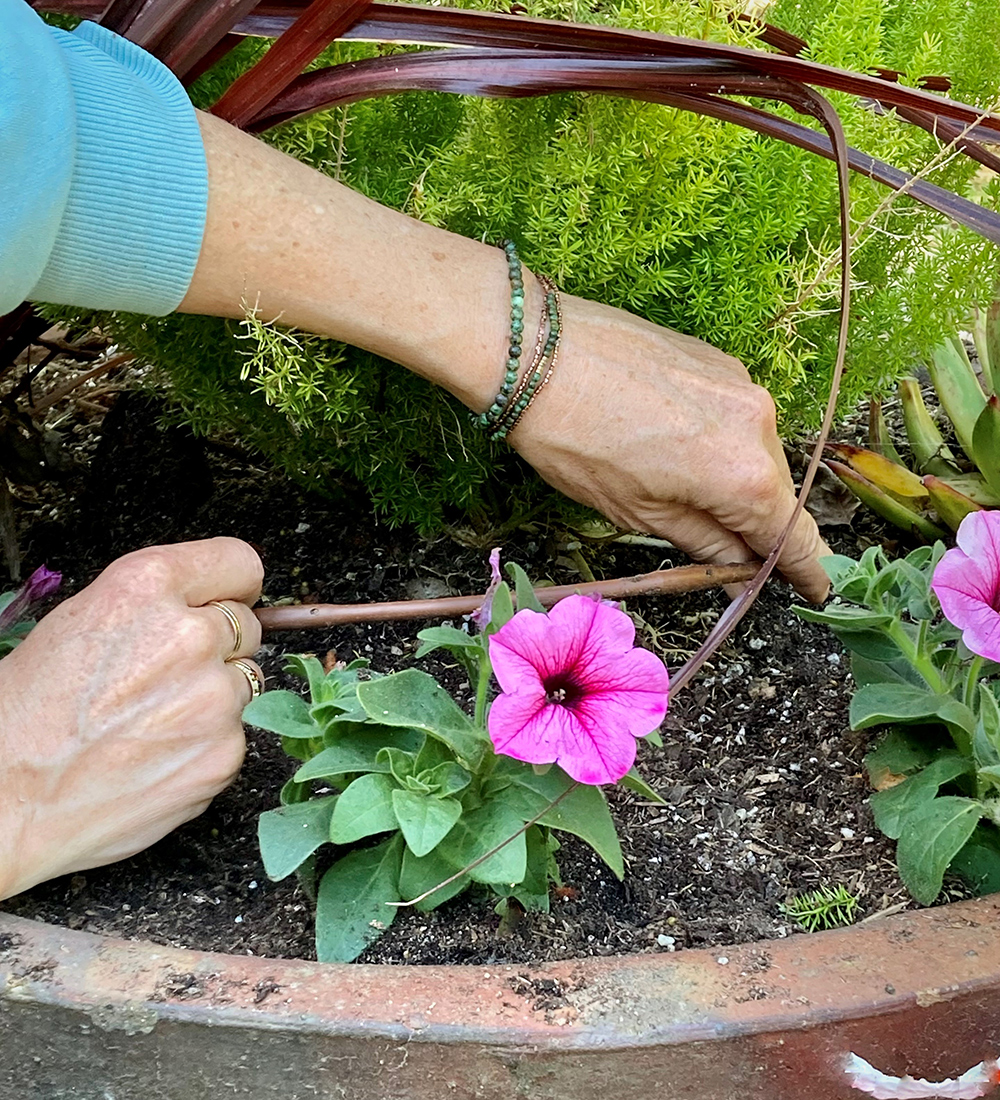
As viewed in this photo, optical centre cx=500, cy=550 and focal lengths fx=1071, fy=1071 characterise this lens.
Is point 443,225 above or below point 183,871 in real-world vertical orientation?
above

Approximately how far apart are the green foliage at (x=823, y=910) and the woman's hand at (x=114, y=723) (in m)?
0.44

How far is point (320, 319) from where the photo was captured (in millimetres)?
860

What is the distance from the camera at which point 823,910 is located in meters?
0.80

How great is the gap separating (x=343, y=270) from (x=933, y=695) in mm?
546

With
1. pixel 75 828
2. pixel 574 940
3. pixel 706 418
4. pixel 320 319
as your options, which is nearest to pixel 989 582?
pixel 706 418

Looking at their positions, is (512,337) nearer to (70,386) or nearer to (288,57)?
(288,57)

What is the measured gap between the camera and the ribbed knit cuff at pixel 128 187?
0.76 m

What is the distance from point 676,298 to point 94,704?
62 cm

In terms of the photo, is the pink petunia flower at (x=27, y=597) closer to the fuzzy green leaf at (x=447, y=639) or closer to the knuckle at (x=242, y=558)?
the knuckle at (x=242, y=558)

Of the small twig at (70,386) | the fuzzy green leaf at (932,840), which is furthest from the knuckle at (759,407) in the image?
the small twig at (70,386)

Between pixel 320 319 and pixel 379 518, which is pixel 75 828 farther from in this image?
pixel 379 518

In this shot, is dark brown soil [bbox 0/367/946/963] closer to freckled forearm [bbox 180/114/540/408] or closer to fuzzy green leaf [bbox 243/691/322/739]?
fuzzy green leaf [bbox 243/691/322/739]

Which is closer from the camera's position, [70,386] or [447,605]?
[447,605]

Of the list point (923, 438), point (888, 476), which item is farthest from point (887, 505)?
point (923, 438)
